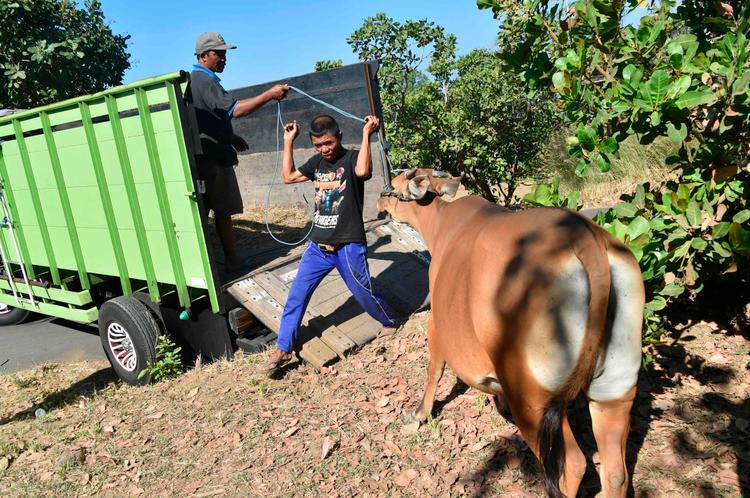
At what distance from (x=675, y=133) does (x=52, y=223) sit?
18.9 ft

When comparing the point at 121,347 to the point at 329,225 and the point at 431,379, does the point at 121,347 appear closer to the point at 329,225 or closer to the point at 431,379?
the point at 329,225

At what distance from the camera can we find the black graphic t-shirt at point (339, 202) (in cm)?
457

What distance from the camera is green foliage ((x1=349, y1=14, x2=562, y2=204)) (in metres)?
7.38

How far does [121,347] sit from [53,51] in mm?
5671

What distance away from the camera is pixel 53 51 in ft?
28.7

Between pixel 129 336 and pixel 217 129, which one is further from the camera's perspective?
pixel 217 129

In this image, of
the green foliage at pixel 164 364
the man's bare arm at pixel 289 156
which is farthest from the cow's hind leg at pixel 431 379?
the green foliage at pixel 164 364

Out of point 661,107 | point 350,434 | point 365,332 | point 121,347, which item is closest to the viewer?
point 661,107

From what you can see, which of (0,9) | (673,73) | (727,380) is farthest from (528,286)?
(0,9)

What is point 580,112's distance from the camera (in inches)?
139

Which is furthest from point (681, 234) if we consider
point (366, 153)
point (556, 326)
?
point (366, 153)

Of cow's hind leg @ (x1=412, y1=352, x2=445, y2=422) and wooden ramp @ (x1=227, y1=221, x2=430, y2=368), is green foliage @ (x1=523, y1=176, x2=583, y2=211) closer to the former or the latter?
cow's hind leg @ (x1=412, y1=352, x2=445, y2=422)

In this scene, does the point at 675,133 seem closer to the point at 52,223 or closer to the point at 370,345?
the point at 370,345

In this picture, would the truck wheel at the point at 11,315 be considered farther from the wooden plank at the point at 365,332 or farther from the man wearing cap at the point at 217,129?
the wooden plank at the point at 365,332
